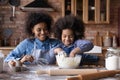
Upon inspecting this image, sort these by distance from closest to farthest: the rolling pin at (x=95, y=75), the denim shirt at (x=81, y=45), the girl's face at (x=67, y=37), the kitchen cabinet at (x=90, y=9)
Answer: the rolling pin at (x=95, y=75), the denim shirt at (x=81, y=45), the girl's face at (x=67, y=37), the kitchen cabinet at (x=90, y=9)

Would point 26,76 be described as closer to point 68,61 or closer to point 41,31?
point 68,61

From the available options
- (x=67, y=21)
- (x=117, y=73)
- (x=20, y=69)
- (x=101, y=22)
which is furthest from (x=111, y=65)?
(x=101, y=22)

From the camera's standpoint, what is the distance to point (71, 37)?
92.5 inches

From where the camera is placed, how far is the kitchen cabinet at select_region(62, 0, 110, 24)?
5023mm

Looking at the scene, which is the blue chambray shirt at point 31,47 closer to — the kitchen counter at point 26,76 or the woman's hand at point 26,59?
the woman's hand at point 26,59

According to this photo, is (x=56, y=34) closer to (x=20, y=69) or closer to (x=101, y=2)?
(x=20, y=69)

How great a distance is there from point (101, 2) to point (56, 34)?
276 centimetres

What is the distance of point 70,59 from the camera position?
186cm

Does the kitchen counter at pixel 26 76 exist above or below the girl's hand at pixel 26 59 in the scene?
below

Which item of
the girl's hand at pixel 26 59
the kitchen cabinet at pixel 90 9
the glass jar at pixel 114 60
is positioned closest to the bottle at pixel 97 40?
the kitchen cabinet at pixel 90 9

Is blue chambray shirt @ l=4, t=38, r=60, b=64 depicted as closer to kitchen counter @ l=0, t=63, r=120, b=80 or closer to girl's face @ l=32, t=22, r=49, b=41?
girl's face @ l=32, t=22, r=49, b=41

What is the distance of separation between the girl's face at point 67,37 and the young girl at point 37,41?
161 mm

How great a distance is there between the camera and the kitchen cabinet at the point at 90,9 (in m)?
5.02

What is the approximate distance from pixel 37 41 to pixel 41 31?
0.32 ft
